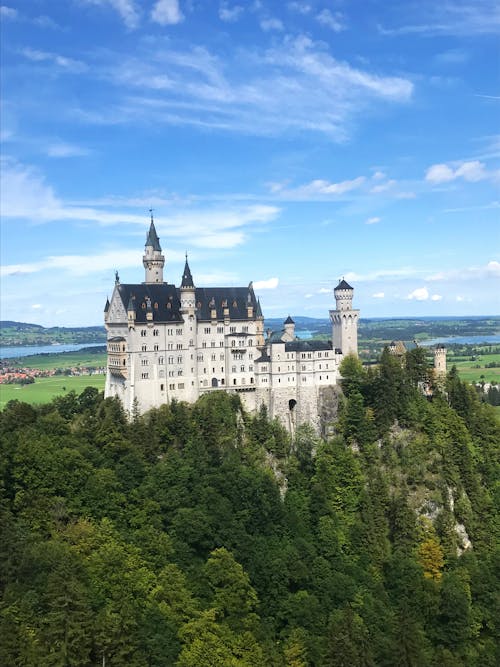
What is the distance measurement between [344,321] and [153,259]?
25214 millimetres

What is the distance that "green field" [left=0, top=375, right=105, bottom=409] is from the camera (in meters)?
143

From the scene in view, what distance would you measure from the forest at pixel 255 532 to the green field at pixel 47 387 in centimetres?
6169

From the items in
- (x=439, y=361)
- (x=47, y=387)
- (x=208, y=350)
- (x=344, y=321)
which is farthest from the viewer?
(x=47, y=387)

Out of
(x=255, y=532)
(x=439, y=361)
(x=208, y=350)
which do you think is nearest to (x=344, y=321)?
(x=439, y=361)

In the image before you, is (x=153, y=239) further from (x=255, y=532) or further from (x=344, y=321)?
(x=255, y=532)

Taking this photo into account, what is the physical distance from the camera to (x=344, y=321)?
89.8 meters

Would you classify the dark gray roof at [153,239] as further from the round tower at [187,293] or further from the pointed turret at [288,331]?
the pointed turret at [288,331]

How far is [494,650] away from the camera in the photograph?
61.3 meters

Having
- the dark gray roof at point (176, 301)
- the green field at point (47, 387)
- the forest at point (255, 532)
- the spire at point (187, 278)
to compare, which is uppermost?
the spire at point (187, 278)

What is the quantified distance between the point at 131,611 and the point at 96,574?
186 inches

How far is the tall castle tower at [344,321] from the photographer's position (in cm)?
8950

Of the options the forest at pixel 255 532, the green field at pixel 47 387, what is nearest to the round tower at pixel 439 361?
the forest at pixel 255 532

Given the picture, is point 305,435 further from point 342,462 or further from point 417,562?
point 417,562

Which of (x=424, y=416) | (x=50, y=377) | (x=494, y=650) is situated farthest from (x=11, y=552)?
(x=50, y=377)
